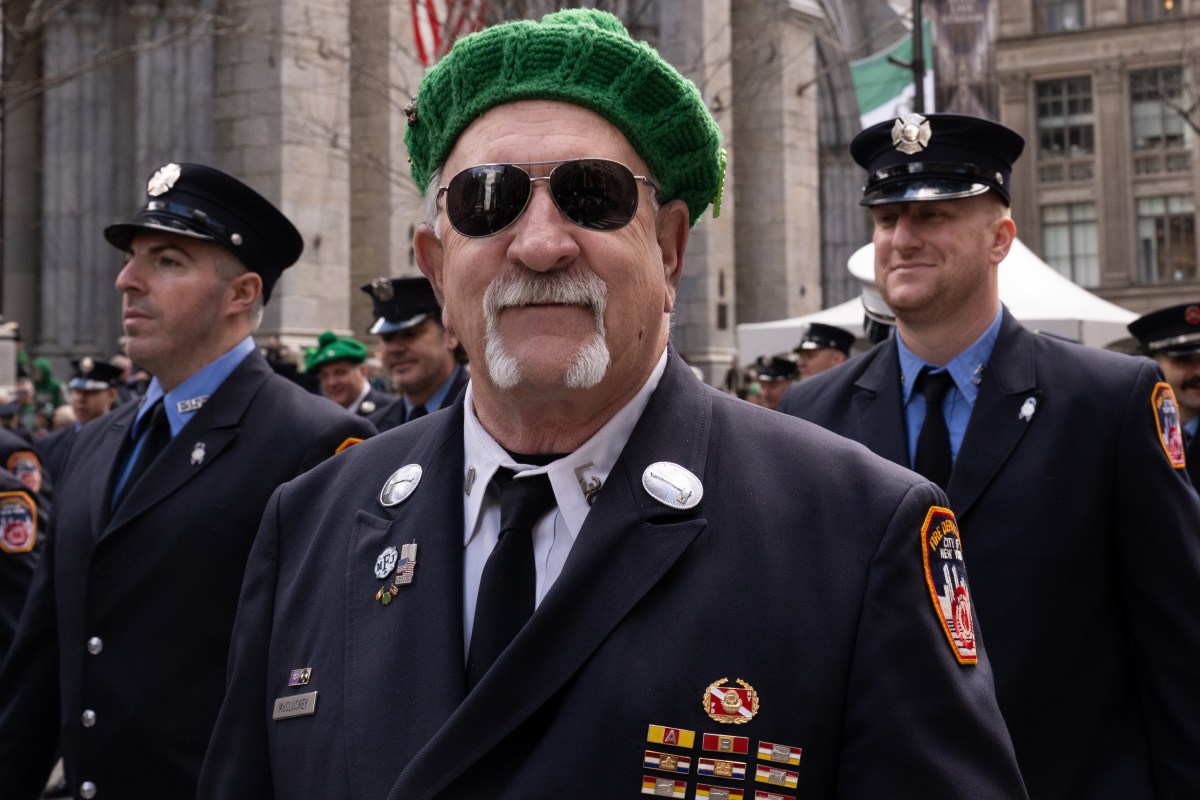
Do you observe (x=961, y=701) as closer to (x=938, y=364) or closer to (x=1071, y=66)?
(x=938, y=364)

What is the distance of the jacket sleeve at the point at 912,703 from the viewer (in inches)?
81.8

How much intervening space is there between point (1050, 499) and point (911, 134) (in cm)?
128

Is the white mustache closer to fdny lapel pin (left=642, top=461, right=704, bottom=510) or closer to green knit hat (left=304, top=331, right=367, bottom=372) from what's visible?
fdny lapel pin (left=642, top=461, right=704, bottom=510)

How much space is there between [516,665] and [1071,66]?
58998 mm

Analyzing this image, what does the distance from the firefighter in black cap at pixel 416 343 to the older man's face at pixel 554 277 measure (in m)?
6.14

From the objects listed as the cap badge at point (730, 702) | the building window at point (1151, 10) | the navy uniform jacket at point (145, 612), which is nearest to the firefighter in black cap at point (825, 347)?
the navy uniform jacket at point (145, 612)

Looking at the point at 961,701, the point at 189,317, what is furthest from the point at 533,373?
the point at 189,317

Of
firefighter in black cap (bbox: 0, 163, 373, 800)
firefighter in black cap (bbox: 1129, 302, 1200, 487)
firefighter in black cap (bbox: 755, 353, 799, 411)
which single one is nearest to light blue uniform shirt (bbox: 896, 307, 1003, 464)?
firefighter in black cap (bbox: 0, 163, 373, 800)

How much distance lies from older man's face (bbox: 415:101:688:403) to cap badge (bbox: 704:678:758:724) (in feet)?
1.73

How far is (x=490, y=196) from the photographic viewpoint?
2.37 meters

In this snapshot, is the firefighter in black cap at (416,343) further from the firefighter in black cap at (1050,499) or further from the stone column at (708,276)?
the stone column at (708,276)

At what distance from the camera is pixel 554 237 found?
7.70 ft

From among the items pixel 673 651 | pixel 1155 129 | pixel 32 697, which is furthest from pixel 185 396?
pixel 1155 129

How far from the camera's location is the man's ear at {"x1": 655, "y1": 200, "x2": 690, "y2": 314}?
2.56m
